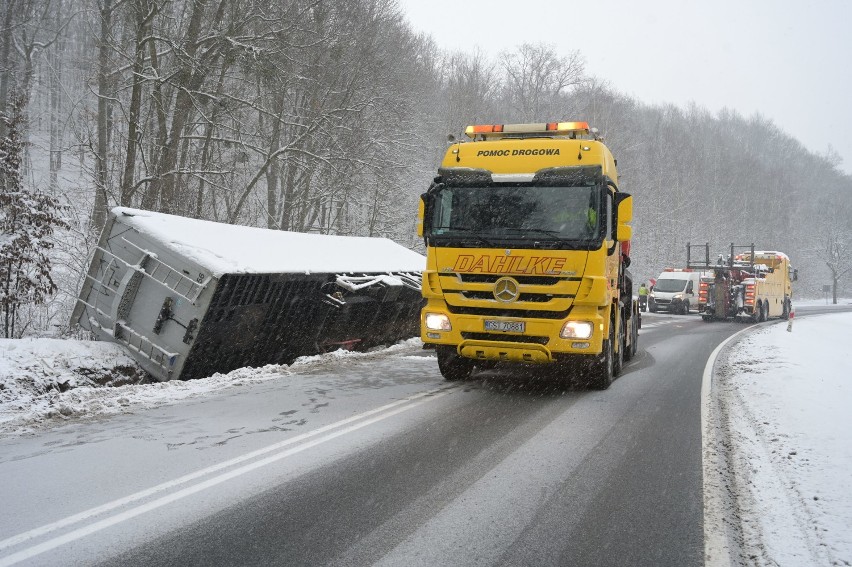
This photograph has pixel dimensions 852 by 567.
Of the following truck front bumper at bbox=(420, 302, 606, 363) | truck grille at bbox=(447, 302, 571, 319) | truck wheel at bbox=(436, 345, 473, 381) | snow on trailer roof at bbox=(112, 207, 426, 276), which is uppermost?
snow on trailer roof at bbox=(112, 207, 426, 276)

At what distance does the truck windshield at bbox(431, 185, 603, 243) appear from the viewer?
24.5ft

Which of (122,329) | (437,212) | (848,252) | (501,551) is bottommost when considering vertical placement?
(501,551)

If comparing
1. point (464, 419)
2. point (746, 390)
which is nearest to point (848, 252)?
point (746, 390)

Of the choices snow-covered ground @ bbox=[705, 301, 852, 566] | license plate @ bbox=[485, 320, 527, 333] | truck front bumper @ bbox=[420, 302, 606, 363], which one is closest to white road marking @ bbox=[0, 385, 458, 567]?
truck front bumper @ bbox=[420, 302, 606, 363]

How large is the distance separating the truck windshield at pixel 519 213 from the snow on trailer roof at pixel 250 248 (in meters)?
2.81

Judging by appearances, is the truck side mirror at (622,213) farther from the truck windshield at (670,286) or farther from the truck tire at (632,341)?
the truck windshield at (670,286)

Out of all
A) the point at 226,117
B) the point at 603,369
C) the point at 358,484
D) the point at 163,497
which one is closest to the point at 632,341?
the point at 603,369

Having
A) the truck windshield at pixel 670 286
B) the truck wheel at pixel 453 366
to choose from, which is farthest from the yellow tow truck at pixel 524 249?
the truck windshield at pixel 670 286

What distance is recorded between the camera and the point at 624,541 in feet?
11.8

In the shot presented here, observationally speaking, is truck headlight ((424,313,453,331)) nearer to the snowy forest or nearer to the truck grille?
the truck grille

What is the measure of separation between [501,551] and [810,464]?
3156mm

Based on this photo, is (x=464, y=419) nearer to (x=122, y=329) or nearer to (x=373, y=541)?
(x=373, y=541)

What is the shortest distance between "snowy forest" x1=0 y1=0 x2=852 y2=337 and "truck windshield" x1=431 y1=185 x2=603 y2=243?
611cm

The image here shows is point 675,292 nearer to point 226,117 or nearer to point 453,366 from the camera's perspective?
point 226,117
